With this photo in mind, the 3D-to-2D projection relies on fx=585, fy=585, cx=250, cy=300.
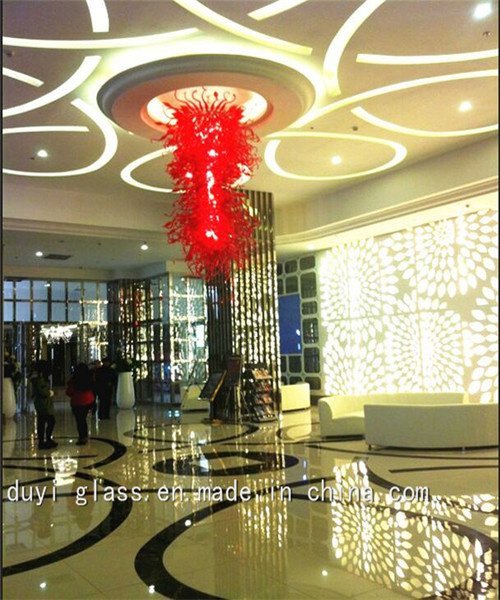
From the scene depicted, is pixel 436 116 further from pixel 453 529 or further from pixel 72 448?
pixel 72 448

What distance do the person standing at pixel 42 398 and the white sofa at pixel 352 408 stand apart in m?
4.26

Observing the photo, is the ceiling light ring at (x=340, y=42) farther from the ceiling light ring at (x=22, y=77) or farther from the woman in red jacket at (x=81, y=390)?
the woman in red jacket at (x=81, y=390)

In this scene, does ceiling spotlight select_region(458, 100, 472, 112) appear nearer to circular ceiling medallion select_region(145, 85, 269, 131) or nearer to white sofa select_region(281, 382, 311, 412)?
circular ceiling medallion select_region(145, 85, 269, 131)

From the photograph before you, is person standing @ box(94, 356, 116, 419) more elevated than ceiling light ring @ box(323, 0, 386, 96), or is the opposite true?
ceiling light ring @ box(323, 0, 386, 96)

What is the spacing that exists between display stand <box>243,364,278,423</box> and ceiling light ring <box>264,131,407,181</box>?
3.93 m

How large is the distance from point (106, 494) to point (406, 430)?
13.5 ft

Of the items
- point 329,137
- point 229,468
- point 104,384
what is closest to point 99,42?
point 329,137

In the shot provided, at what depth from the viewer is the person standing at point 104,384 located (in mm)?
9809

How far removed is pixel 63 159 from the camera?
999 centimetres

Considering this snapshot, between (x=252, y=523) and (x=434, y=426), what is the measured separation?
3879 millimetres

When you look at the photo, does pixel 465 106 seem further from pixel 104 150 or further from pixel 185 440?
pixel 185 440

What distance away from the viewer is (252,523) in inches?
191

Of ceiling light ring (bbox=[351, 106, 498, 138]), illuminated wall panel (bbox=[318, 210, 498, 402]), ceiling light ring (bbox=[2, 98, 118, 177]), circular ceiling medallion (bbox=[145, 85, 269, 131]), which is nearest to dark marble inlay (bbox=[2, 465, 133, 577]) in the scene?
ceiling light ring (bbox=[2, 98, 118, 177])

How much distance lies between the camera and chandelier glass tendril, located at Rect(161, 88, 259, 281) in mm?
7531
